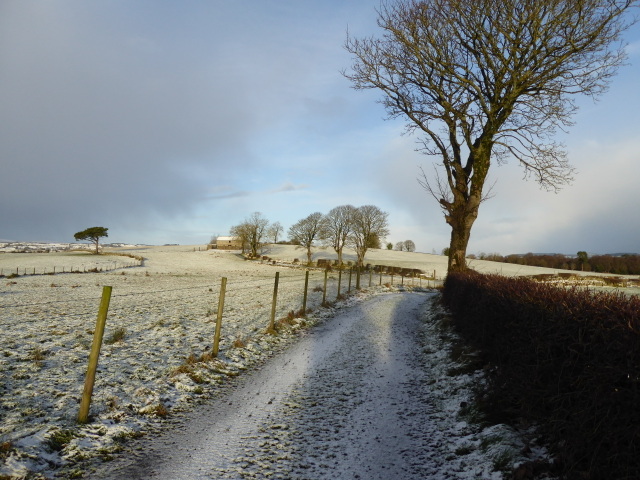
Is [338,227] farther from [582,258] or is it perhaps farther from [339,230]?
[582,258]

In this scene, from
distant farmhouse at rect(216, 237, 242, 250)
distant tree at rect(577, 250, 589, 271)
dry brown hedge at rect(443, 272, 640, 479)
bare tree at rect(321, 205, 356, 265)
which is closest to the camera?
dry brown hedge at rect(443, 272, 640, 479)

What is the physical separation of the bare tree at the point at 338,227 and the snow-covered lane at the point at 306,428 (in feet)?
214

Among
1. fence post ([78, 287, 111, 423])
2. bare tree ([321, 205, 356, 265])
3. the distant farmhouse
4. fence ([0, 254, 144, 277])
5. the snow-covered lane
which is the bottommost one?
fence ([0, 254, 144, 277])

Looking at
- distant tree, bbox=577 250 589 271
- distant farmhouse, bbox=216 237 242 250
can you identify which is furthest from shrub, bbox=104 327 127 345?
distant farmhouse, bbox=216 237 242 250

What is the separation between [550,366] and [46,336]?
1194cm

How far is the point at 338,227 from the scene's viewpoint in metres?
76.2

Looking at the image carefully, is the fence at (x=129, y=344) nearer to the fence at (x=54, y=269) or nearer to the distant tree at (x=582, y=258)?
the fence at (x=54, y=269)

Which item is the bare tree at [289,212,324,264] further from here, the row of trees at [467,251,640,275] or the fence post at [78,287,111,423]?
the fence post at [78,287,111,423]

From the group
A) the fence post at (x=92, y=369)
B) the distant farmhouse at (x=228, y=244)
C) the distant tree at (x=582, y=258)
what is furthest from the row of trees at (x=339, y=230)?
the fence post at (x=92, y=369)

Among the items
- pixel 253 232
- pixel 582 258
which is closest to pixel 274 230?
pixel 253 232

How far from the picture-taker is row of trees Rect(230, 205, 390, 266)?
7125cm

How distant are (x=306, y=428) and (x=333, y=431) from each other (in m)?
0.44

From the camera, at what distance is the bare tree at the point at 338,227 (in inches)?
2953

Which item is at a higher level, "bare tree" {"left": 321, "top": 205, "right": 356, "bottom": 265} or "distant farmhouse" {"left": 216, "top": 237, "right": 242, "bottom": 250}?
"bare tree" {"left": 321, "top": 205, "right": 356, "bottom": 265}
